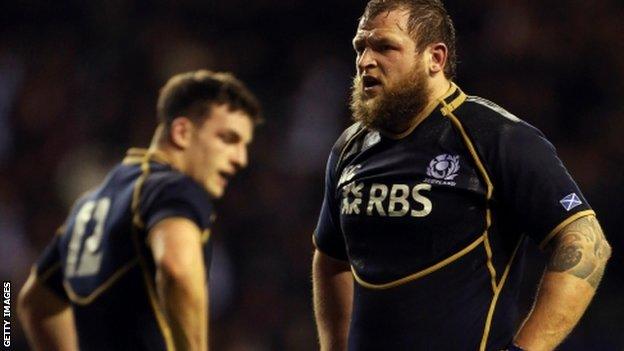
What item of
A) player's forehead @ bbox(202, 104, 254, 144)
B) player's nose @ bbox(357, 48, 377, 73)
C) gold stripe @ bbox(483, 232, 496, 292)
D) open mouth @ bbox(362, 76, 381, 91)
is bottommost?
gold stripe @ bbox(483, 232, 496, 292)

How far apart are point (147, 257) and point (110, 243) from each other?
140 mm

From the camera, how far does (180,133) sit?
4707 millimetres

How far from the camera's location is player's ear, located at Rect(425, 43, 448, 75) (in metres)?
4.56

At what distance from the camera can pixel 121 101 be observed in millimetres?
10844

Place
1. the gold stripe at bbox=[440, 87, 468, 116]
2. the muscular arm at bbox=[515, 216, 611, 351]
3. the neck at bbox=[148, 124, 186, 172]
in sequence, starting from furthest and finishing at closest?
the neck at bbox=[148, 124, 186, 172] → the gold stripe at bbox=[440, 87, 468, 116] → the muscular arm at bbox=[515, 216, 611, 351]

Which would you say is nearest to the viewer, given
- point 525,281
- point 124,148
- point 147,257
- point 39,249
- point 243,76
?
point 147,257

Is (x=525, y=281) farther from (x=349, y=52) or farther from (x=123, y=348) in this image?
(x=123, y=348)

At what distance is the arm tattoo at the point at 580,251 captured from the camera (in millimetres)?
4062

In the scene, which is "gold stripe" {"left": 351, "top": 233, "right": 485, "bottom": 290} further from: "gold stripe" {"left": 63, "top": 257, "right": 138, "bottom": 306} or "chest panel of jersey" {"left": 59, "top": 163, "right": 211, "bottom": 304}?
"gold stripe" {"left": 63, "top": 257, "right": 138, "bottom": 306}

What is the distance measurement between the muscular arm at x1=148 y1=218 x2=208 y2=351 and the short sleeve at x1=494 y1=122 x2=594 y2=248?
1071mm

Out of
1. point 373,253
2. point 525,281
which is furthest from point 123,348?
point 525,281

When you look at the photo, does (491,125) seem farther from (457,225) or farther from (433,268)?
(433,268)

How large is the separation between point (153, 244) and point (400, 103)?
1.04 meters

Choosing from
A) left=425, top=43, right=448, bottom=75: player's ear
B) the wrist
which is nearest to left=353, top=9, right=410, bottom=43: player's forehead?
left=425, top=43, right=448, bottom=75: player's ear
